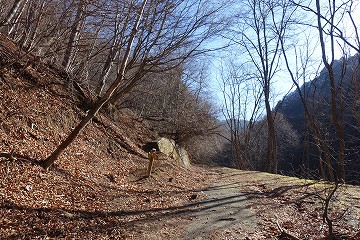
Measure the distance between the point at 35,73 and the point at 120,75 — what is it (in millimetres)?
4462

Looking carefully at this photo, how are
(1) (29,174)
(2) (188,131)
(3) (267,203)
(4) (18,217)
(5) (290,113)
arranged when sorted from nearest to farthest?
(4) (18,217), (1) (29,174), (3) (267,203), (2) (188,131), (5) (290,113)

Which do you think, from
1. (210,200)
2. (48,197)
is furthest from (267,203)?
(48,197)

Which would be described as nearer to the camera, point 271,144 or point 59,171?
point 59,171

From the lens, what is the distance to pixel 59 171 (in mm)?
7000

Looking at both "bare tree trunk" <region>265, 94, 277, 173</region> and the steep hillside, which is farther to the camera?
"bare tree trunk" <region>265, 94, 277, 173</region>

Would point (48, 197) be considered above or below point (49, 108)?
below

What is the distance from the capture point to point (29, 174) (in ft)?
19.9

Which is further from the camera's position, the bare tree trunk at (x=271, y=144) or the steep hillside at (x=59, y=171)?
the bare tree trunk at (x=271, y=144)

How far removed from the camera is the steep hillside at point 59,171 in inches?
198

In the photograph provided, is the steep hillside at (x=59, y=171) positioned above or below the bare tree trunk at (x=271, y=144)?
below

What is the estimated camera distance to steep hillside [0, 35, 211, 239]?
503 centimetres

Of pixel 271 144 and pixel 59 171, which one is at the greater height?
pixel 271 144

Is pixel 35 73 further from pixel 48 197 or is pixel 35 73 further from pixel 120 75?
pixel 48 197

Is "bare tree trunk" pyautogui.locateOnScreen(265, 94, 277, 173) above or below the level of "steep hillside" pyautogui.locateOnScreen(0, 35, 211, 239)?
above
